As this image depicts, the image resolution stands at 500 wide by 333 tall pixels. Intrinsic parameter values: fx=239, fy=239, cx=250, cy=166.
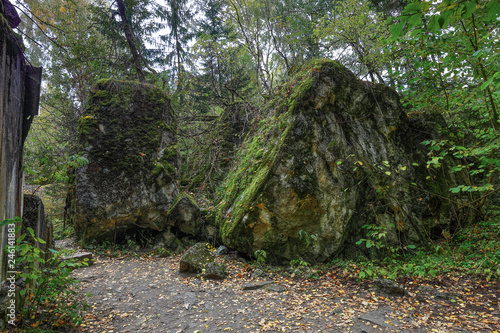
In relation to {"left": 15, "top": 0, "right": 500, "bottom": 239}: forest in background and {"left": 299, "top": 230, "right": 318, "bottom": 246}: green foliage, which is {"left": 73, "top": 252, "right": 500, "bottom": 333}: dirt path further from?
{"left": 15, "top": 0, "right": 500, "bottom": 239}: forest in background

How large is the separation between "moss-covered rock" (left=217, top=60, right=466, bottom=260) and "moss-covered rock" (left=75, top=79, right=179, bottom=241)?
2.24m

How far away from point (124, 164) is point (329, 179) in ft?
19.7

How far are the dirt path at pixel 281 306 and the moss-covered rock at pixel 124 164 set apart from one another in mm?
1938

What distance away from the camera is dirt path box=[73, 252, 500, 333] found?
3.36 meters

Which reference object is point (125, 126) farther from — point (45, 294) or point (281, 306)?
point (281, 306)

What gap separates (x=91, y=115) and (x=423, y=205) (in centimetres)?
1020

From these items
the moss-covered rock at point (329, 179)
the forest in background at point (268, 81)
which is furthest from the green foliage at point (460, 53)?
the moss-covered rock at point (329, 179)

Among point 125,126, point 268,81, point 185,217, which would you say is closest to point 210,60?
point 268,81

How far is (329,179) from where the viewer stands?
6.01 meters

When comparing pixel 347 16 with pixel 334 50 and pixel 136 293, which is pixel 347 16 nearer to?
pixel 334 50

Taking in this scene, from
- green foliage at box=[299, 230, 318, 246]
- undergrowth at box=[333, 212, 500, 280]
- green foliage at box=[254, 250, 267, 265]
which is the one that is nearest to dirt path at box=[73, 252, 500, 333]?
undergrowth at box=[333, 212, 500, 280]

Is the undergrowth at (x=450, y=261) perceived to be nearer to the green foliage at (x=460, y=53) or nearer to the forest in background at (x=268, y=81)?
the forest in background at (x=268, y=81)

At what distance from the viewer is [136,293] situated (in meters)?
4.51

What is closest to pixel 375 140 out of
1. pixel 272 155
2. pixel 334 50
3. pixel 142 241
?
pixel 272 155
